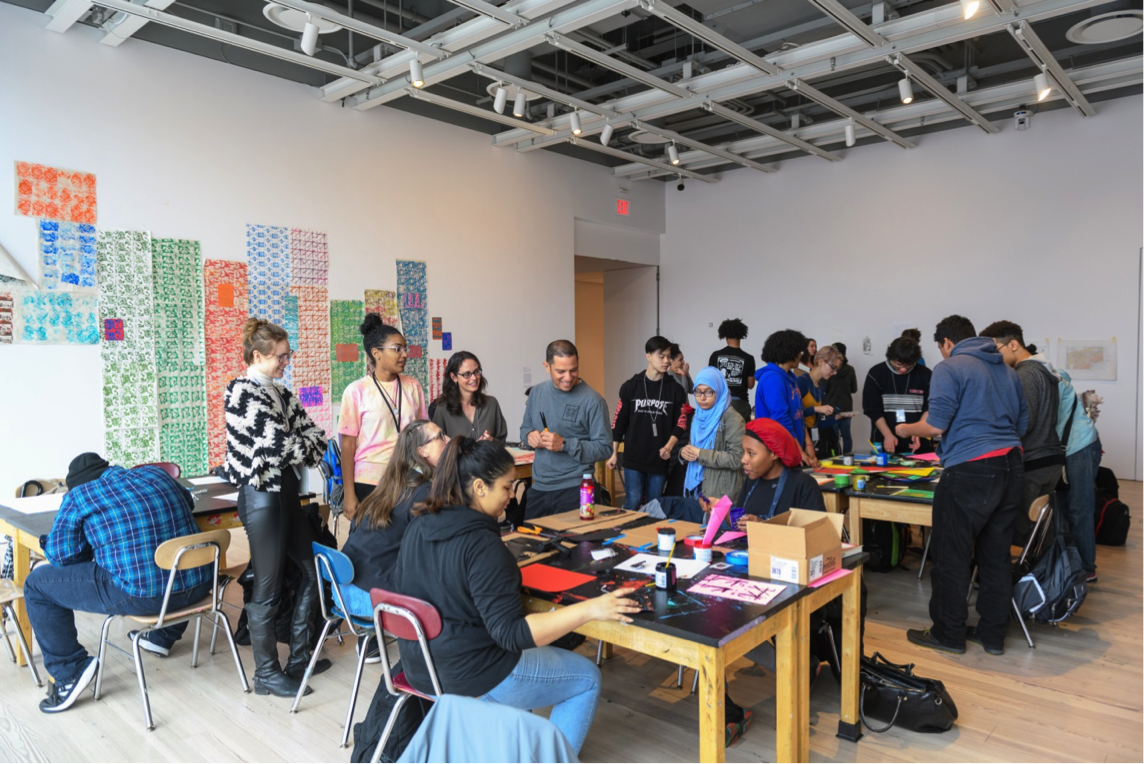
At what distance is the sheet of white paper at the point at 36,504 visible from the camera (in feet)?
12.1

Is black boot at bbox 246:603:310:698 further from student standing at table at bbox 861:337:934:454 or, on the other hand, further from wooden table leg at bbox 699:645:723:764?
student standing at table at bbox 861:337:934:454

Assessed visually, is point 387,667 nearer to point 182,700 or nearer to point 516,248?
point 182,700

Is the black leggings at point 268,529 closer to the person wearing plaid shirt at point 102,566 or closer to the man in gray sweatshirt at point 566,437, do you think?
the person wearing plaid shirt at point 102,566

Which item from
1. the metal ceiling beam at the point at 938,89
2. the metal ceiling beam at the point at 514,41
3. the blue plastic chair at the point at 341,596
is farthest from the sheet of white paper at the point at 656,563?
the metal ceiling beam at the point at 938,89

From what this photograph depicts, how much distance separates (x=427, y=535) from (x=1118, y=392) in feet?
26.6

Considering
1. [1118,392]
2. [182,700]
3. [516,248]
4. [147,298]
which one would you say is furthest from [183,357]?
[1118,392]

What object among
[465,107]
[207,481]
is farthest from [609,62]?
[207,481]

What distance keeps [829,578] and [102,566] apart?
284 centimetres

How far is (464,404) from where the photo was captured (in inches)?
166

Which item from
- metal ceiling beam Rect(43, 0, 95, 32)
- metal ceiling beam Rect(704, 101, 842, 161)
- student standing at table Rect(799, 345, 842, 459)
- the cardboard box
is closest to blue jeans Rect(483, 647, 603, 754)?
the cardboard box

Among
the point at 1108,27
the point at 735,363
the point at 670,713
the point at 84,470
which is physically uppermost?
the point at 1108,27

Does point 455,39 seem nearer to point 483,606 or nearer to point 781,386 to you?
point 781,386

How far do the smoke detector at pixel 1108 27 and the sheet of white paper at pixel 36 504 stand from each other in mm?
7435

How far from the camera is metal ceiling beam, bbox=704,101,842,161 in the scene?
6.89 metres
